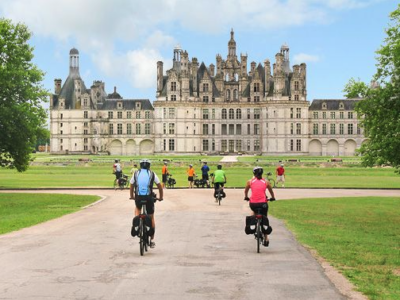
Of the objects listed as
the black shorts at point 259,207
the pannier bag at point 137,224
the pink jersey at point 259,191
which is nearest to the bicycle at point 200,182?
the pink jersey at point 259,191

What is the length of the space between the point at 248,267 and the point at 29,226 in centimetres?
1026

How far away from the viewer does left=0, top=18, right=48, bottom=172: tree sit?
4219 cm

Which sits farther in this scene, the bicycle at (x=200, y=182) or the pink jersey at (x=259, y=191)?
the bicycle at (x=200, y=182)

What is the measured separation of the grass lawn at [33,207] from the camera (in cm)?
2191

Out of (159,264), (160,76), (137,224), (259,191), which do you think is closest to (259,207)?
(259,191)

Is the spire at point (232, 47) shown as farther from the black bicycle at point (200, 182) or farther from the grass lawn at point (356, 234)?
the grass lawn at point (356, 234)

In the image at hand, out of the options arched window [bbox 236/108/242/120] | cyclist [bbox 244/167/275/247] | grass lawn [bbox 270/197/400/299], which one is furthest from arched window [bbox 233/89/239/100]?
cyclist [bbox 244/167/275/247]

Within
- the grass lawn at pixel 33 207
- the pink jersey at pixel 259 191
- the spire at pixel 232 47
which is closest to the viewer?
the pink jersey at pixel 259 191

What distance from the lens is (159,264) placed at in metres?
13.0

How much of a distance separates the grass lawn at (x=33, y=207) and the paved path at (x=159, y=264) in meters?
1.24

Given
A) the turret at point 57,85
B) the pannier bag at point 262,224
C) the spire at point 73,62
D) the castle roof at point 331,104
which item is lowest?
the pannier bag at point 262,224

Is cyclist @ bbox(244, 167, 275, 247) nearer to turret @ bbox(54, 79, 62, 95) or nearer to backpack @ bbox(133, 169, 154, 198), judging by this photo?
backpack @ bbox(133, 169, 154, 198)

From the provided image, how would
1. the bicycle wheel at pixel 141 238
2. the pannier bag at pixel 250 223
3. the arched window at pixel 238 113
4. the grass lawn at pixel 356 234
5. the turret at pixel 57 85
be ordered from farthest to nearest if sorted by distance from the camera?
A: the turret at pixel 57 85 → the arched window at pixel 238 113 → the pannier bag at pixel 250 223 → the bicycle wheel at pixel 141 238 → the grass lawn at pixel 356 234

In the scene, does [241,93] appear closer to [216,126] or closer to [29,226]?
[216,126]
